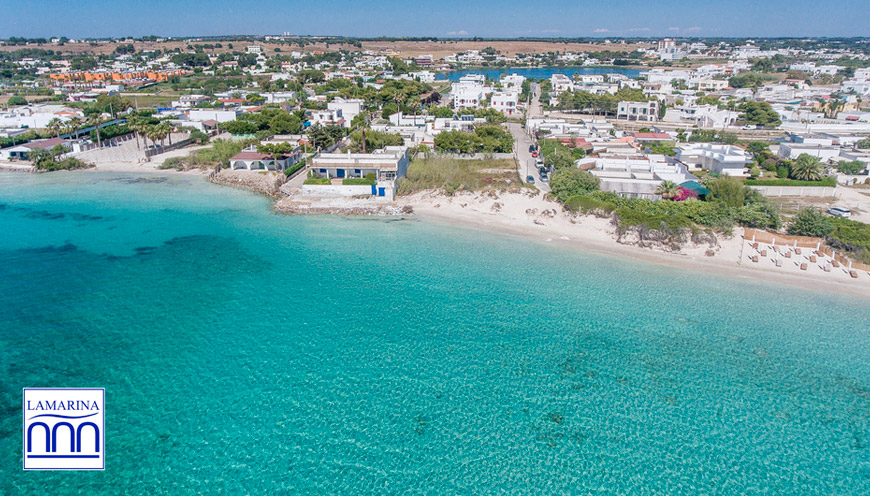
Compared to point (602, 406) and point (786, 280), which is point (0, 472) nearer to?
point (602, 406)

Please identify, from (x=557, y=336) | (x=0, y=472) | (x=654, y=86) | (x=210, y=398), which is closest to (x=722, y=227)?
(x=557, y=336)

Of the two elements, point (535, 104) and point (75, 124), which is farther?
point (535, 104)

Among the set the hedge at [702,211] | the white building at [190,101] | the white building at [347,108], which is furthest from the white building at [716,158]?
the white building at [190,101]

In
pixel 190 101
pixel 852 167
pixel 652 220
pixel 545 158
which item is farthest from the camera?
pixel 190 101

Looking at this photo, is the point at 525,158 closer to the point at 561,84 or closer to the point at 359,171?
the point at 359,171

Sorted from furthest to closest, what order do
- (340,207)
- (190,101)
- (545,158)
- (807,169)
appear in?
(190,101) < (545,158) < (807,169) < (340,207)

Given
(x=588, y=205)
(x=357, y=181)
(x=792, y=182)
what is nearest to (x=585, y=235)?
(x=588, y=205)

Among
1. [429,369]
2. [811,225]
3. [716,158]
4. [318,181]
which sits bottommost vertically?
[429,369]

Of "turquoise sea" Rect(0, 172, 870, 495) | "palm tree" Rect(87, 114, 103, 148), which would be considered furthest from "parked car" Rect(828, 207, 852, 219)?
"palm tree" Rect(87, 114, 103, 148)
